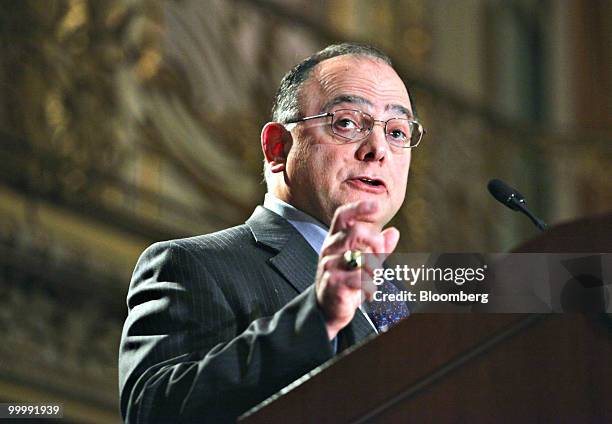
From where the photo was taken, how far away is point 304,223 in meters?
2.31

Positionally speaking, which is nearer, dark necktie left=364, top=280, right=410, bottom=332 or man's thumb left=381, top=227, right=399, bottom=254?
man's thumb left=381, top=227, right=399, bottom=254

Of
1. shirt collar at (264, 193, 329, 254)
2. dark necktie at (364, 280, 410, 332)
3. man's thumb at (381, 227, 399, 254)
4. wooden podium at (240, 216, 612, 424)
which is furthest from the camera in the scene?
shirt collar at (264, 193, 329, 254)

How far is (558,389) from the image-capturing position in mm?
1417

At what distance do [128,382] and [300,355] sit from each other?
1.17 ft

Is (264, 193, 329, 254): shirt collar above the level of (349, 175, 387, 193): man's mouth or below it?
below

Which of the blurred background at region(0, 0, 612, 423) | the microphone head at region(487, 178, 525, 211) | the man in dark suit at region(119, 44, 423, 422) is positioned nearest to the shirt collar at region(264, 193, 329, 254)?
the man in dark suit at region(119, 44, 423, 422)

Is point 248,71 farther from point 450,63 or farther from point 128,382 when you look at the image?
point 128,382

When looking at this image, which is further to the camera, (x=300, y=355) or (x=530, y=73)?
(x=530, y=73)

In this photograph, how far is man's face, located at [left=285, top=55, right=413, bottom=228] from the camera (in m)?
2.29

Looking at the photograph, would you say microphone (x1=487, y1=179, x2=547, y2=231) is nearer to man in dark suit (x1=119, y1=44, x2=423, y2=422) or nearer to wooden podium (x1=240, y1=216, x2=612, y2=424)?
man in dark suit (x1=119, y1=44, x2=423, y2=422)

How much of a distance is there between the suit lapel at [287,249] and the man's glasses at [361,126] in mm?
210

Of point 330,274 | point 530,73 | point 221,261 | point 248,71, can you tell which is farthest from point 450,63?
point 330,274

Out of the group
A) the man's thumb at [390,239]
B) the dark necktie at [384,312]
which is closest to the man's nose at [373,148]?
the dark necktie at [384,312]

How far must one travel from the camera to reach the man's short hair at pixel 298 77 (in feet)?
8.05
